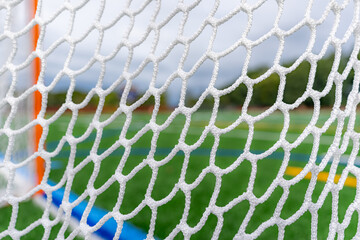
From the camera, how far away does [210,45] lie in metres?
0.75

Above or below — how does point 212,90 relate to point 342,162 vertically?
above

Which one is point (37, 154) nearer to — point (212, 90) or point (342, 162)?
point (212, 90)

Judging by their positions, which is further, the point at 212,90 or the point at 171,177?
the point at 171,177

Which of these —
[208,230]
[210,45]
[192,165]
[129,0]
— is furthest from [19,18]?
[192,165]

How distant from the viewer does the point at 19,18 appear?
4.45 feet

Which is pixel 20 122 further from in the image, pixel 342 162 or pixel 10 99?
pixel 342 162

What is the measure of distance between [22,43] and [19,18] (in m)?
0.09

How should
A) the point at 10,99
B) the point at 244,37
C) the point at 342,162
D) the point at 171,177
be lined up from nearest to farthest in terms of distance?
the point at 244,37 < the point at 10,99 < the point at 171,177 < the point at 342,162

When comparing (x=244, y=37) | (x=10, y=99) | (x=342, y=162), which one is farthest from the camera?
(x=342, y=162)

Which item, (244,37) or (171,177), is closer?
(244,37)

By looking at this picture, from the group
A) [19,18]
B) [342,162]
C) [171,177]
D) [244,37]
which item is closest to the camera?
[244,37]

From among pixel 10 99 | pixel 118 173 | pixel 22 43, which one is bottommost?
pixel 118 173

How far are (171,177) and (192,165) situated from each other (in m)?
0.47

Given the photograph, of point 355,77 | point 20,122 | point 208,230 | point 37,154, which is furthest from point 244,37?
point 20,122
